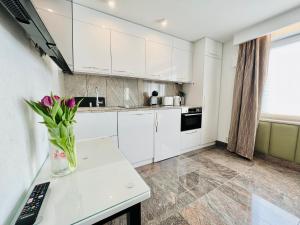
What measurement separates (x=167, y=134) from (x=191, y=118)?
0.69m

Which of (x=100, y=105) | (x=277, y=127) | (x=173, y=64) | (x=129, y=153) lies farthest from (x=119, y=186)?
(x=277, y=127)

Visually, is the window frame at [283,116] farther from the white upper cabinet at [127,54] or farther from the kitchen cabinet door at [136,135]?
the white upper cabinet at [127,54]

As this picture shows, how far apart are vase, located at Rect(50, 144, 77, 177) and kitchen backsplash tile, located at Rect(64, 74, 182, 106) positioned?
5.91ft

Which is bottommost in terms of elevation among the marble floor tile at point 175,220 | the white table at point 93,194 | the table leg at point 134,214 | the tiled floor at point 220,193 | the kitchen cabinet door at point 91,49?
the marble floor tile at point 175,220

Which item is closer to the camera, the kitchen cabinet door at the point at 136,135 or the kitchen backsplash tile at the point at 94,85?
the kitchen cabinet door at the point at 136,135

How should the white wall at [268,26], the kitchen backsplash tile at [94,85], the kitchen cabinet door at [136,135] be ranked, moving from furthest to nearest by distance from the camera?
1. the kitchen backsplash tile at [94,85]
2. the kitchen cabinet door at [136,135]
3. the white wall at [268,26]

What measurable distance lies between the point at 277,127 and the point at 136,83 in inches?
104

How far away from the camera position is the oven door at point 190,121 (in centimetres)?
267

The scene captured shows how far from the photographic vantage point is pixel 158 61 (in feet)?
8.45

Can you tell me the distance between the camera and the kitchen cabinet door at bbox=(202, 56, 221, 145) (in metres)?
2.88

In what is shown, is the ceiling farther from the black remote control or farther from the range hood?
the black remote control

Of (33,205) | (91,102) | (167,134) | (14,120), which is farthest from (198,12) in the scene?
(33,205)

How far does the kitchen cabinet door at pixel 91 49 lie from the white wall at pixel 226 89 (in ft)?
8.32

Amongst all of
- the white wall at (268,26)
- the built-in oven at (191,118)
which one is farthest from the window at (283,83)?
the built-in oven at (191,118)
